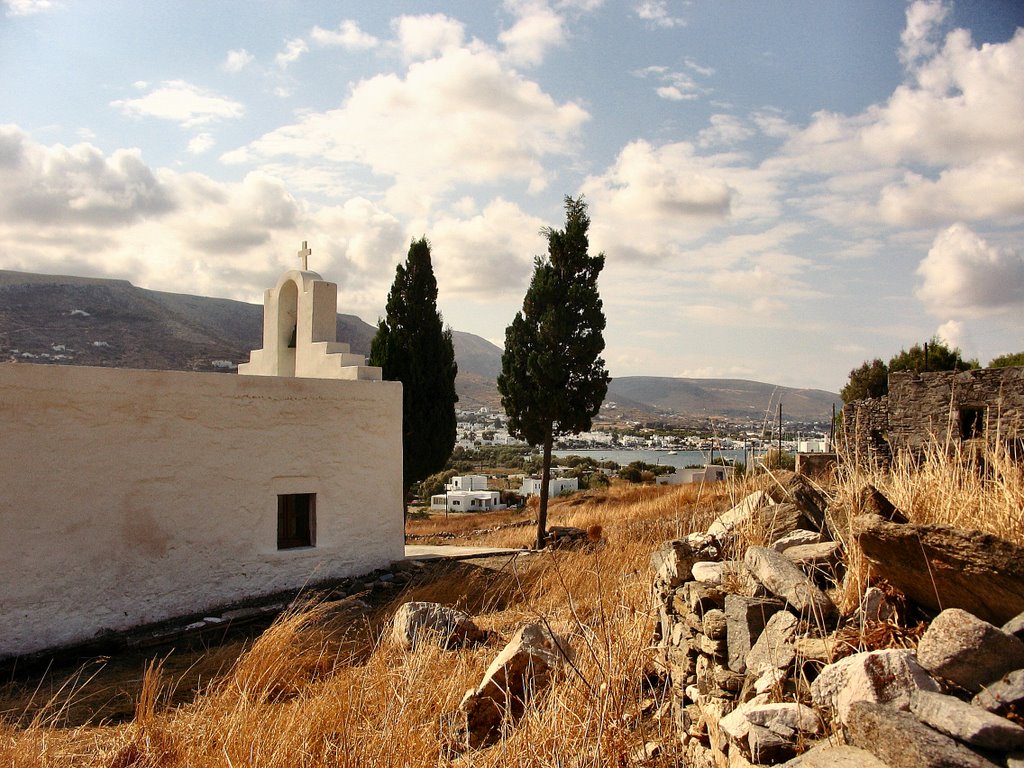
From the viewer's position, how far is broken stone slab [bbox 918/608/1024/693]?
2611 mm

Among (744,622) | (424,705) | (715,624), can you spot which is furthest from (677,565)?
(424,705)

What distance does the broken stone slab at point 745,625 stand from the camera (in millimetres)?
3826

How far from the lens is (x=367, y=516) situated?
11797 mm

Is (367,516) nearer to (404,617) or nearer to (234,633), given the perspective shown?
(234,633)

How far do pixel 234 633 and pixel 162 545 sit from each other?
1522mm

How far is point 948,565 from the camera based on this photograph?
3074mm

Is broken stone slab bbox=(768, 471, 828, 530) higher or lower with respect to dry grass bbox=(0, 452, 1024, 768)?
higher

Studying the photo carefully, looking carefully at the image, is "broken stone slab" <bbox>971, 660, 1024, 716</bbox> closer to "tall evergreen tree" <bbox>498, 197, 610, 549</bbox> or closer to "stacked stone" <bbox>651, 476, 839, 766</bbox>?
"stacked stone" <bbox>651, 476, 839, 766</bbox>

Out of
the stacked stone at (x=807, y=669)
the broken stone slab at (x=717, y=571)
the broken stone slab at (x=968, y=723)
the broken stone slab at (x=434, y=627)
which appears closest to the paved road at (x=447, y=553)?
the broken stone slab at (x=434, y=627)

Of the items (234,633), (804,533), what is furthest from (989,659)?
(234,633)

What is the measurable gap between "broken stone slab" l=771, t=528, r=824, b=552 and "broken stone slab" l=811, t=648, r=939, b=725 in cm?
167

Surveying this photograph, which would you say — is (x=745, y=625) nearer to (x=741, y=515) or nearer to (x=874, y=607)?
(x=874, y=607)

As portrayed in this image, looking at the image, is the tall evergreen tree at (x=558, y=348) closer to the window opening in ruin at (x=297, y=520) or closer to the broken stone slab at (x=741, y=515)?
the window opening in ruin at (x=297, y=520)

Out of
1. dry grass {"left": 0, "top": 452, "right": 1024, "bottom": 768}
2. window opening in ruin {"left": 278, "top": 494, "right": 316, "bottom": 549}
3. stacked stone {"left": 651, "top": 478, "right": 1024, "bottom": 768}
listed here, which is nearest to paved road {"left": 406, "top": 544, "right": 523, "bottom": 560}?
window opening in ruin {"left": 278, "top": 494, "right": 316, "bottom": 549}
